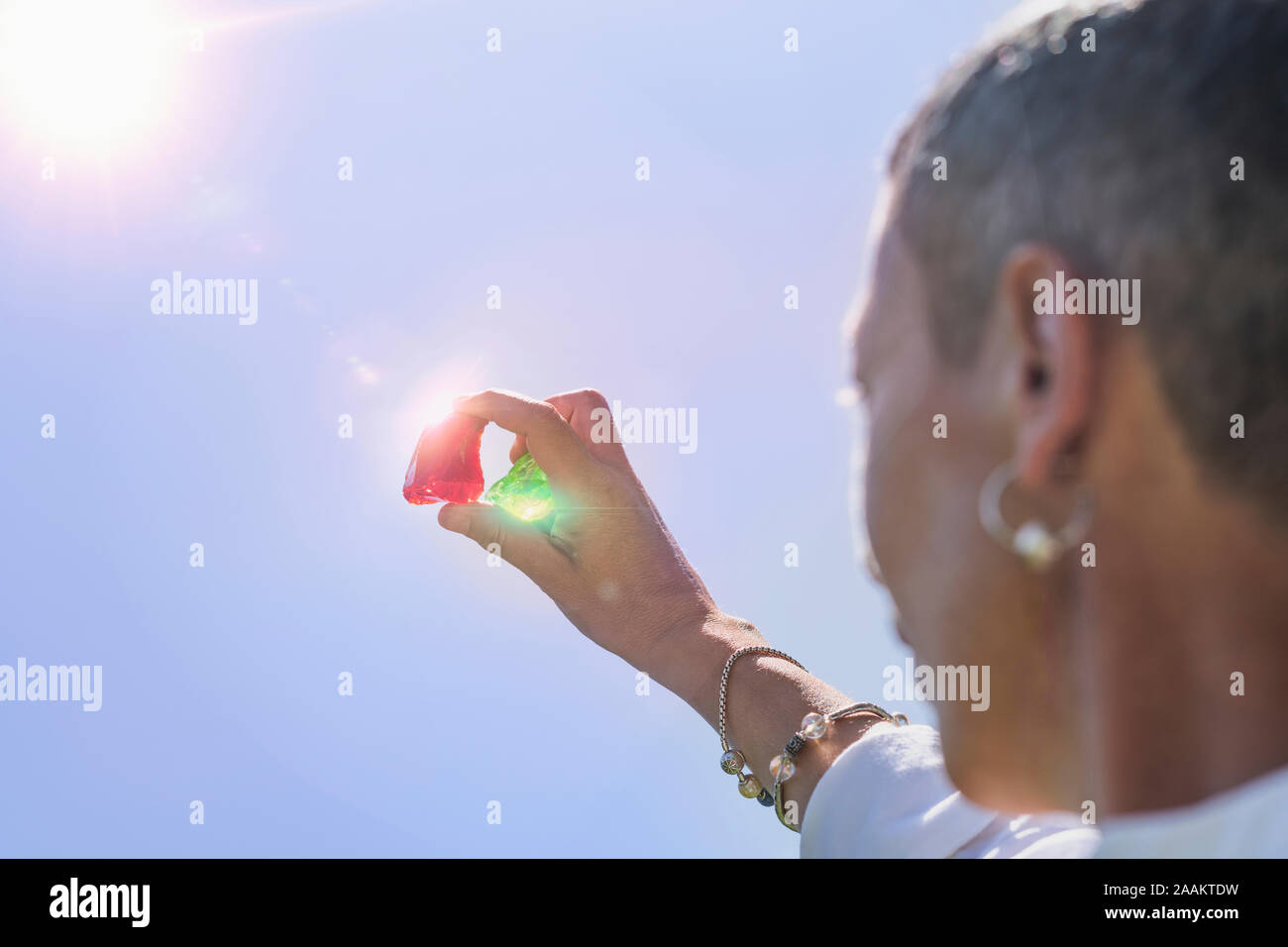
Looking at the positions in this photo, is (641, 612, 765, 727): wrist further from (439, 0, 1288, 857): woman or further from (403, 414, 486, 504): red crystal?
(439, 0, 1288, 857): woman

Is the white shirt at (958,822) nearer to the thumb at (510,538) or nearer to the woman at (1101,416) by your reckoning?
the woman at (1101,416)

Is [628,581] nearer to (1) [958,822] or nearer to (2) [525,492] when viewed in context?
(2) [525,492]

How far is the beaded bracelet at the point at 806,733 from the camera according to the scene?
2.01 meters

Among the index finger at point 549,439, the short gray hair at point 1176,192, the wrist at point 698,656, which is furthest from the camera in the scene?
the index finger at point 549,439

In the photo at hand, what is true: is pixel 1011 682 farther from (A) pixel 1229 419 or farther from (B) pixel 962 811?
(B) pixel 962 811

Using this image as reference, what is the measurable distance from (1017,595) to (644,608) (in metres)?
1.40

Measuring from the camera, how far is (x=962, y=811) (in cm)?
156

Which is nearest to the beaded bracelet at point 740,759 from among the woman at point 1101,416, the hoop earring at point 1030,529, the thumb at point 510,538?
the thumb at point 510,538

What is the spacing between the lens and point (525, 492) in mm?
2697

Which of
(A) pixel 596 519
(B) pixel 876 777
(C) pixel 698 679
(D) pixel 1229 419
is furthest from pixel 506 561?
(D) pixel 1229 419

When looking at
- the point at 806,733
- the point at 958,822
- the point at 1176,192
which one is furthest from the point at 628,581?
the point at 1176,192

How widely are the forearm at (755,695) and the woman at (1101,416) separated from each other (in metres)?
0.78

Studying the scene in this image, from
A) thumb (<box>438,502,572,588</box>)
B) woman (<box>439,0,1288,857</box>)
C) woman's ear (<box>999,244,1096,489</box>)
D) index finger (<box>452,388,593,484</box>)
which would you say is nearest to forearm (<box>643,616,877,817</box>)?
thumb (<box>438,502,572,588</box>)

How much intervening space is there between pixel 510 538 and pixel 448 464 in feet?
1.06
